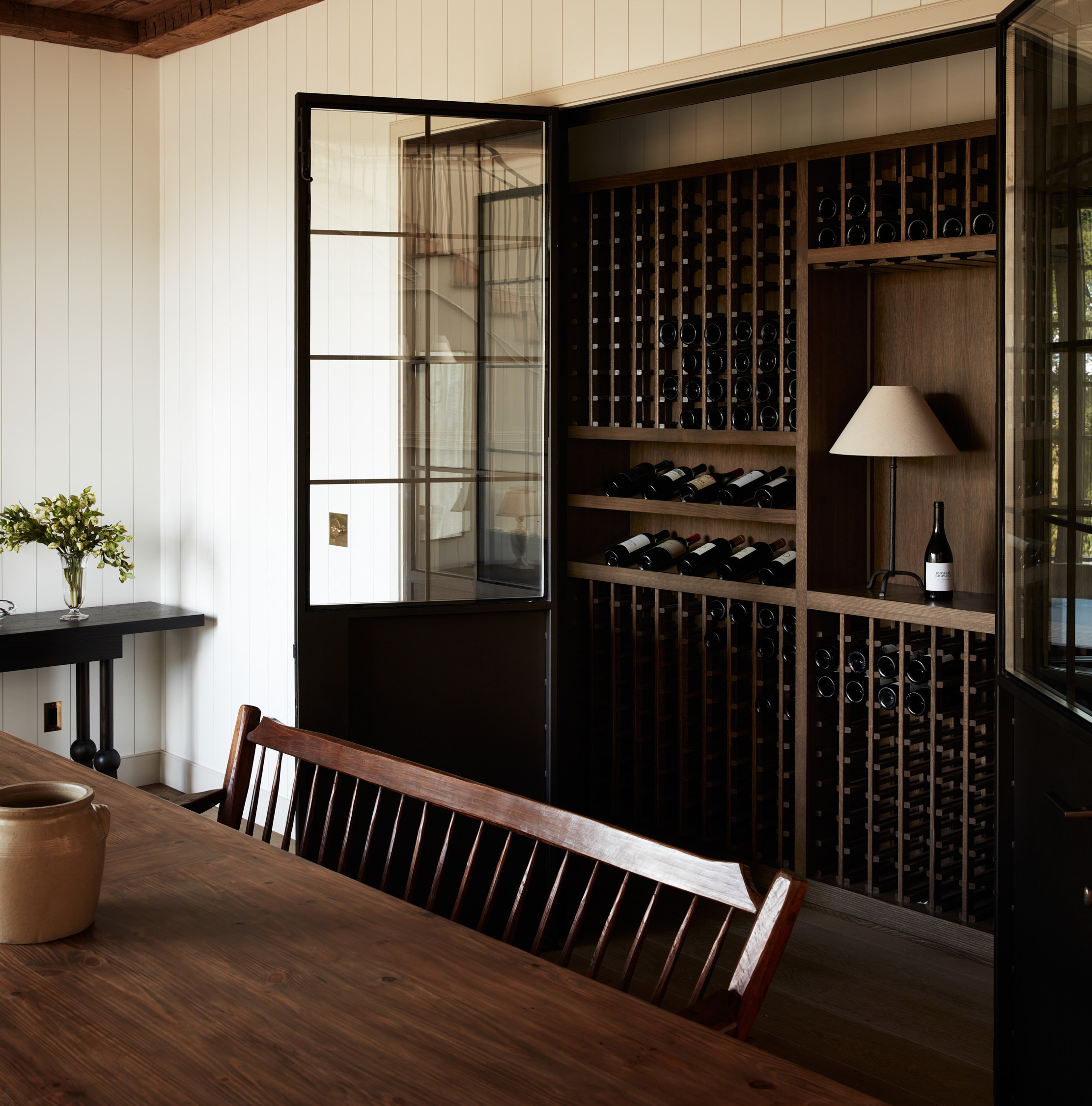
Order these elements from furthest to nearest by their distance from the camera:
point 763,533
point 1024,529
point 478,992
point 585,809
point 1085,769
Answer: point 585,809
point 763,533
point 1024,529
point 1085,769
point 478,992

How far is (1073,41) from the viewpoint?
206 cm

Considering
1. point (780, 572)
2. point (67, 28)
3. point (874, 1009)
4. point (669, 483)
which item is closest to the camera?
point (874, 1009)

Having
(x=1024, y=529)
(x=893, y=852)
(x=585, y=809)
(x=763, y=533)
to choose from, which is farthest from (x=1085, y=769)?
(x=585, y=809)

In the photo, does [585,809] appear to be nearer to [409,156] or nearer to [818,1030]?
[818,1030]

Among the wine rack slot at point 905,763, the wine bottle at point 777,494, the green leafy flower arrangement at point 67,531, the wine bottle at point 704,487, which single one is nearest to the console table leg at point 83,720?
the green leafy flower arrangement at point 67,531

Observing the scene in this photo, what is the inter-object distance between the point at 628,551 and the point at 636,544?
0.13ft

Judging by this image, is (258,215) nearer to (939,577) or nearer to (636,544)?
(636,544)

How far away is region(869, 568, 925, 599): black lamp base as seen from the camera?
12.0 feet

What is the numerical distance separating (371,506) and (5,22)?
269 cm

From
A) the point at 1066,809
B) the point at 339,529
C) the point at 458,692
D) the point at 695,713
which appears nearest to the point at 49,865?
the point at 1066,809

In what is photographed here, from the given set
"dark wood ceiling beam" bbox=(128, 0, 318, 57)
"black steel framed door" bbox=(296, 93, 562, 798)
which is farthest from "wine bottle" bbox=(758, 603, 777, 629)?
"dark wood ceiling beam" bbox=(128, 0, 318, 57)

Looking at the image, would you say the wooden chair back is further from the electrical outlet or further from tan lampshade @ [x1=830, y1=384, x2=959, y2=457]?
the electrical outlet

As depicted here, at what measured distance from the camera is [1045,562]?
7.27ft

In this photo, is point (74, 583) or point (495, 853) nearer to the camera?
point (495, 853)
